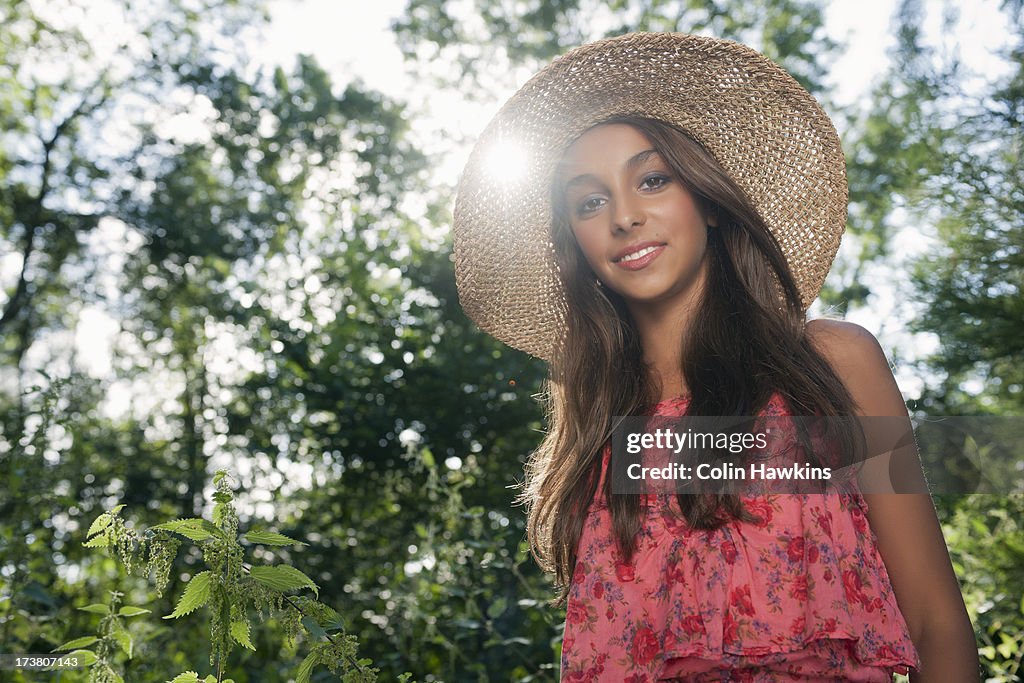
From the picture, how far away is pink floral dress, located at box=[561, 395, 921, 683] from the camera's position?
4.85 ft

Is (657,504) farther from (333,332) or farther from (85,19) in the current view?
(85,19)

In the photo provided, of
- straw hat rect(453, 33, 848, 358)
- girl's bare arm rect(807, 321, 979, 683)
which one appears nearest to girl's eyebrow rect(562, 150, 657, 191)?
straw hat rect(453, 33, 848, 358)

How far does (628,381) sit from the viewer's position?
81.3 inches

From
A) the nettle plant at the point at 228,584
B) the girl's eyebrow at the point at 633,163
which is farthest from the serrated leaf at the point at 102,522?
the girl's eyebrow at the point at 633,163

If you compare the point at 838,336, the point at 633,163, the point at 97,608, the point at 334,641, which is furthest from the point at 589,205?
the point at 97,608

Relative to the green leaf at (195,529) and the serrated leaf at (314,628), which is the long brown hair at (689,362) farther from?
the green leaf at (195,529)

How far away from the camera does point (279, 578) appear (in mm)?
1186

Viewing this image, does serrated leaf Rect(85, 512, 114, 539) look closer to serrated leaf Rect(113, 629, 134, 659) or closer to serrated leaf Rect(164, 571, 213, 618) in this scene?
serrated leaf Rect(164, 571, 213, 618)

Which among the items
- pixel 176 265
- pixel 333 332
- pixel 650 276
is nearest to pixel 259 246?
pixel 176 265

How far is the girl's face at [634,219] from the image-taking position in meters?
1.92

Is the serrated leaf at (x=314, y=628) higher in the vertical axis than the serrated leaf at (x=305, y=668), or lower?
higher

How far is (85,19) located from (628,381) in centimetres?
918

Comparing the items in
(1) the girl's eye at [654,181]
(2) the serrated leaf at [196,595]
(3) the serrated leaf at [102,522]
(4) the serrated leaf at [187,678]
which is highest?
(1) the girl's eye at [654,181]

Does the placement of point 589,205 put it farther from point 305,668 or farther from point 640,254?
point 305,668
